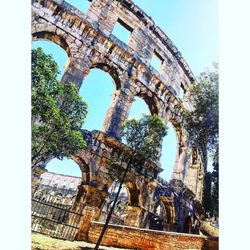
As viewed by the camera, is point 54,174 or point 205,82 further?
point 54,174

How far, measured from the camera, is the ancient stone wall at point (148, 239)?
6.60m

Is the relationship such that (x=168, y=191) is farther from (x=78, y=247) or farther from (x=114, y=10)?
(x=114, y=10)

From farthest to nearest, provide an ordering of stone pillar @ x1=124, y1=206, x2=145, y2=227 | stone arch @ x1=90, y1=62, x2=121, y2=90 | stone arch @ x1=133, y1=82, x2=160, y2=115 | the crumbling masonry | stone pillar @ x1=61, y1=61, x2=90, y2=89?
stone arch @ x1=133, y1=82, x2=160, y2=115 < stone arch @ x1=90, y1=62, x2=121, y2=90 < stone pillar @ x1=124, y1=206, x2=145, y2=227 < stone pillar @ x1=61, y1=61, x2=90, y2=89 < the crumbling masonry

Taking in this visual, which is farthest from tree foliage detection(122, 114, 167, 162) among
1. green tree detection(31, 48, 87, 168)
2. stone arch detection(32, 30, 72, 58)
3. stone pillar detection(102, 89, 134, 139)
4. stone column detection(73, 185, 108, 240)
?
stone arch detection(32, 30, 72, 58)

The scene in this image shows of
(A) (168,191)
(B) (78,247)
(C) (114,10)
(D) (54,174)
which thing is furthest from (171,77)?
(D) (54,174)

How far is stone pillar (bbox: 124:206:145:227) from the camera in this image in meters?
11.3

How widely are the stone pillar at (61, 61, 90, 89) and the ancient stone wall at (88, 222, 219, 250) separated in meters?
5.79

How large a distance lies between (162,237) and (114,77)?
7.97 m

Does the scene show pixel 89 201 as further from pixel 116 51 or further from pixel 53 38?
pixel 116 51

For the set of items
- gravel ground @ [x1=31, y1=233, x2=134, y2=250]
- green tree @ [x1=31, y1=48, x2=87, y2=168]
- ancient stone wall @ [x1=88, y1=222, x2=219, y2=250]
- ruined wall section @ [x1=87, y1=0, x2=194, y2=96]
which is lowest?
gravel ground @ [x1=31, y1=233, x2=134, y2=250]

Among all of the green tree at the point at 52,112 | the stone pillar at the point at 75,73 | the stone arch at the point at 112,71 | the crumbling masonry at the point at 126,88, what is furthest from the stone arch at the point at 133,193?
the green tree at the point at 52,112

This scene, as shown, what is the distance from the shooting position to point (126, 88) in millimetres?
12742

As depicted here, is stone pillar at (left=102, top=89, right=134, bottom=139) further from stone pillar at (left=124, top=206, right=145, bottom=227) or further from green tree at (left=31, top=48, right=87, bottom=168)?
green tree at (left=31, top=48, right=87, bottom=168)

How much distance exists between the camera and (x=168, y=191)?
13.3 meters
